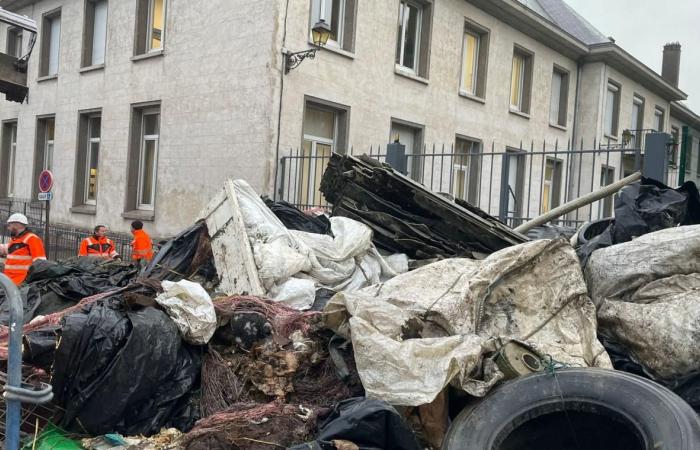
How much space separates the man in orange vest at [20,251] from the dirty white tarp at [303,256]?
3.26 metres

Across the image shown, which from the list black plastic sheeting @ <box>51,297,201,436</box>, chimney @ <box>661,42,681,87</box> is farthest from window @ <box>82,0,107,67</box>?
chimney @ <box>661,42,681,87</box>

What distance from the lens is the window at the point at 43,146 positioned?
15734 mm

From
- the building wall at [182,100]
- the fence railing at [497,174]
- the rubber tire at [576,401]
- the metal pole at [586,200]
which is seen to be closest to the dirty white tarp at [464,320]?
the rubber tire at [576,401]

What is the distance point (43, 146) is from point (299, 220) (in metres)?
12.4

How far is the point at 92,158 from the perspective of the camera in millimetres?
14500

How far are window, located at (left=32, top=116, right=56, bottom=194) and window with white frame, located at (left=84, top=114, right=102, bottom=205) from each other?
1832 mm

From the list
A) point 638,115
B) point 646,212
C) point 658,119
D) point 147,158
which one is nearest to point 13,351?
point 646,212

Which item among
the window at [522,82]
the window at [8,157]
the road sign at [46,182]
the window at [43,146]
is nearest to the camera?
the road sign at [46,182]

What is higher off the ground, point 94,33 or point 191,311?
point 94,33

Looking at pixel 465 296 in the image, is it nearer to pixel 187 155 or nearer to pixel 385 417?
pixel 385 417

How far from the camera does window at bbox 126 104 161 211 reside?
12.8 metres

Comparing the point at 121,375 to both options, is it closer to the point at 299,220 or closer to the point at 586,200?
the point at 299,220

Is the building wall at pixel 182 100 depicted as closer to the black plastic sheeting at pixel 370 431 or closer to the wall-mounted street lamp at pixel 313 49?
the wall-mounted street lamp at pixel 313 49

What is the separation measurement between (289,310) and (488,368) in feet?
4.97
